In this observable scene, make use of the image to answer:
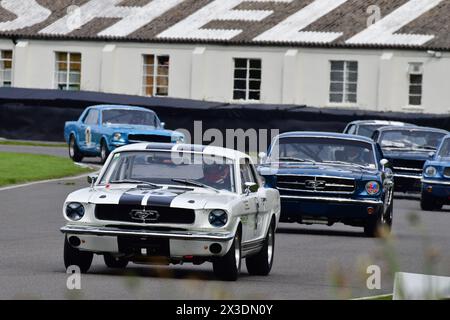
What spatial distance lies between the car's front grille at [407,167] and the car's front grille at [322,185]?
1100cm

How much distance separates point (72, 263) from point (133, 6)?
50.4 m

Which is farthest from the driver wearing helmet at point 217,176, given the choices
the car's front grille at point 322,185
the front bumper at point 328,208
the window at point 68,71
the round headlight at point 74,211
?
the window at point 68,71

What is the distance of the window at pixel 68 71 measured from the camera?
64.9 metres

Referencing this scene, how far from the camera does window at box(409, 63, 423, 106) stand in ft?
194

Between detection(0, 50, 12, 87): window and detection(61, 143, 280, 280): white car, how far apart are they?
51.2 metres

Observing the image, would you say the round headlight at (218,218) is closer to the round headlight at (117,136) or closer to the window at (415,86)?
the round headlight at (117,136)

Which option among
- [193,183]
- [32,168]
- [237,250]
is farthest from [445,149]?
[237,250]

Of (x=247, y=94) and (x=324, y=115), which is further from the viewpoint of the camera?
(x=247, y=94)

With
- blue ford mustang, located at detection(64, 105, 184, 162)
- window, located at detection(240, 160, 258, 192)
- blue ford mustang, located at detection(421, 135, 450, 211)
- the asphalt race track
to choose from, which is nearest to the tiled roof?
blue ford mustang, located at detection(64, 105, 184, 162)

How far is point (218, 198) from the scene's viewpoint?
47.1ft

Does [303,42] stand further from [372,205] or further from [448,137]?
[372,205]

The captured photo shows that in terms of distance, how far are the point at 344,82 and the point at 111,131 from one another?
22.1 m

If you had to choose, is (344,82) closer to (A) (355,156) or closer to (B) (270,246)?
(A) (355,156)
